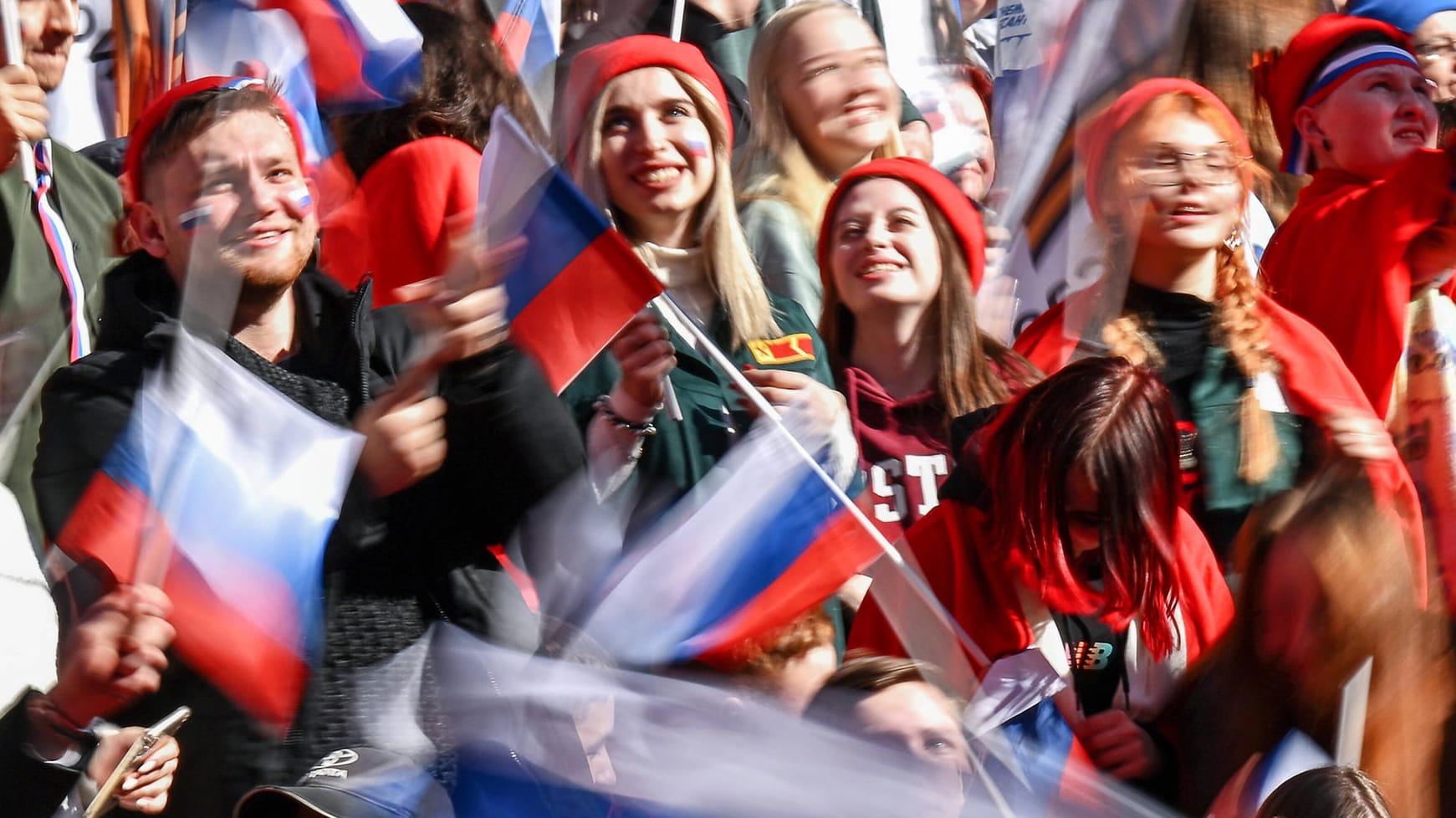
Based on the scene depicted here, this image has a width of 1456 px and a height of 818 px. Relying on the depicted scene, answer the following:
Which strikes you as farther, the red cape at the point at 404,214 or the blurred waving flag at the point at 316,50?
the blurred waving flag at the point at 316,50

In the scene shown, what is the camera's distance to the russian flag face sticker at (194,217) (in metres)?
3.27

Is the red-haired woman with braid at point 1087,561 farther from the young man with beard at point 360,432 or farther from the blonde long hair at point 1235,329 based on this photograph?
the young man with beard at point 360,432

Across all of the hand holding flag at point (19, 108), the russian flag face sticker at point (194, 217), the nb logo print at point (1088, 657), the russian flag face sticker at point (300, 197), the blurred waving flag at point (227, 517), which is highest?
the hand holding flag at point (19, 108)

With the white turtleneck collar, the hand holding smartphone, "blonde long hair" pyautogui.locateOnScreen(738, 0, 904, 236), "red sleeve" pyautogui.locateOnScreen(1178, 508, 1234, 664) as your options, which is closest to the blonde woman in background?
"blonde long hair" pyautogui.locateOnScreen(738, 0, 904, 236)

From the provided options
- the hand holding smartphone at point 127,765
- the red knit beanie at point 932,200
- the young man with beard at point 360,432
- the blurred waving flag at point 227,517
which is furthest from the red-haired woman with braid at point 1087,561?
the hand holding smartphone at point 127,765

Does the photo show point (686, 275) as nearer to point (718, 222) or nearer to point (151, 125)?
point (718, 222)

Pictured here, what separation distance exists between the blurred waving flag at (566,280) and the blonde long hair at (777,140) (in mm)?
731

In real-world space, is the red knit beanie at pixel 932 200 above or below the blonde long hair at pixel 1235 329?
above

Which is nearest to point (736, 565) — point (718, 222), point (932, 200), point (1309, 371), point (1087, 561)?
point (1087, 561)

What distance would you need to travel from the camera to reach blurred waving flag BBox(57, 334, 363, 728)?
9.76 ft

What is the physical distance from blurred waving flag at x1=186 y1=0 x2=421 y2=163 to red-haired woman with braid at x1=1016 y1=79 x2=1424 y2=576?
1317 millimetres

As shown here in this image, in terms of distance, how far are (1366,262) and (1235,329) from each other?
0.48m

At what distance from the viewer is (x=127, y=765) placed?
2.91m

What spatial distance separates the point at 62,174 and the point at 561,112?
37.2 inches
